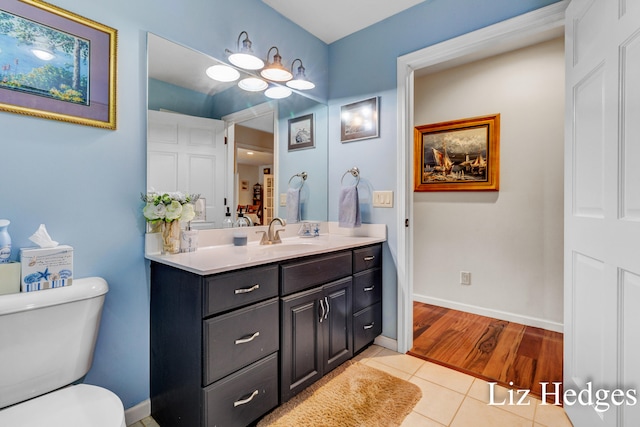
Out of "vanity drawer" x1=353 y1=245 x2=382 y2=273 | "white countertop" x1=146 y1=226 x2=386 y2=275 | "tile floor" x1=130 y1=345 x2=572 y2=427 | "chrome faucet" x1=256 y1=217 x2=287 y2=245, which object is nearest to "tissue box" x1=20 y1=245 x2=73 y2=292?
"white countertop" x1=146 y1=226 x2=386 y2=275

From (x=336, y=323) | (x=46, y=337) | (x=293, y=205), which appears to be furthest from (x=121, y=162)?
(x=336, y=323)

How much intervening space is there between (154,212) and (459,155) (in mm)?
2593

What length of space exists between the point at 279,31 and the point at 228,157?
3.37 feet

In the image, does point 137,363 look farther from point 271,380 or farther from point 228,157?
point 228,157

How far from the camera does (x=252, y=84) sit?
2.02 meters

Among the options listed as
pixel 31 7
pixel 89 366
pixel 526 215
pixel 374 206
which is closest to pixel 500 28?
pixel 374 206

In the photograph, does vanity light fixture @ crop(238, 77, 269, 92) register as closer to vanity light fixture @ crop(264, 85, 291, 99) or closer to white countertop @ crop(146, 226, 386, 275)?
vanity light fixture @ crop(264, 85, 291, 99)

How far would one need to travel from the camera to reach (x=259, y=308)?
1.38 metres

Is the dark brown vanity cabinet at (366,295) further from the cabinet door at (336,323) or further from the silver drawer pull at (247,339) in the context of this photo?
the silver drawer pull at (247,339)

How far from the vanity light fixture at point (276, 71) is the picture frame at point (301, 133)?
13.5 inches

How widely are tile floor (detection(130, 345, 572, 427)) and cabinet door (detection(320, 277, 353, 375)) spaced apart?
270 millimetres

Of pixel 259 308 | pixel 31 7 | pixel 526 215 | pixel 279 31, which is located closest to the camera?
pixel 31 7

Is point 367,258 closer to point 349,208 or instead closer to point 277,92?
point 349,208

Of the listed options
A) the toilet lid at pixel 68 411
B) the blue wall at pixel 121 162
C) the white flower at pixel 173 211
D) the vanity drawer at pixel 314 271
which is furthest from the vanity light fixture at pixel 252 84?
the toilet lid at pixel 68 411
